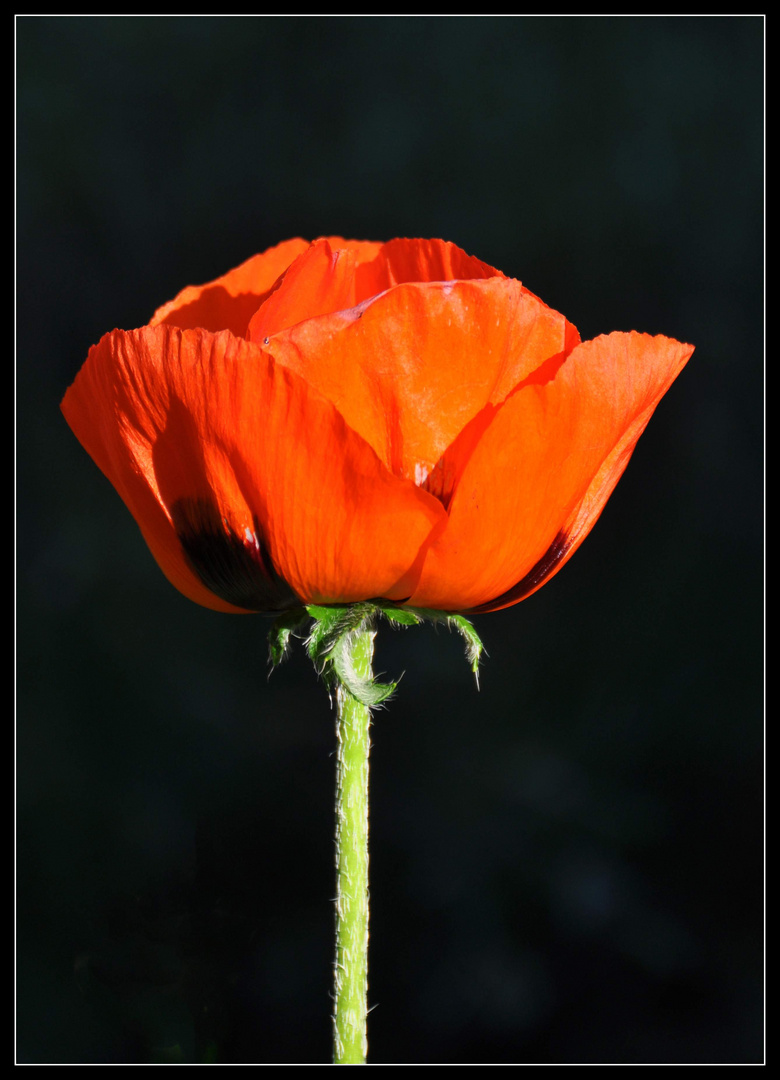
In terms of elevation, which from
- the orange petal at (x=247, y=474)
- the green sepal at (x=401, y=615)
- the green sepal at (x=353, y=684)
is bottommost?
the green sepal at (x=353, y=684)

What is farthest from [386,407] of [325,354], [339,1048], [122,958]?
[122,958]

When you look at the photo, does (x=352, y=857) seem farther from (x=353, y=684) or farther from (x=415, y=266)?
(x=415, y=266)

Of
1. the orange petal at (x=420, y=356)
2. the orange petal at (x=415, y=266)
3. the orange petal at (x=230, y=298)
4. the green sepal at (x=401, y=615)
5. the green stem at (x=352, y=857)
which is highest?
the orange petal at (x=415, y=266)

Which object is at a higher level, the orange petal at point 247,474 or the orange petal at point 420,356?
the orange petal at point 420,356

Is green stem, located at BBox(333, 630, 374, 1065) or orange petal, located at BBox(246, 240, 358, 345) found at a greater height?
orange petal, located at BBox(246, 240, 358, 345)

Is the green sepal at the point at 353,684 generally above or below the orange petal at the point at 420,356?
below

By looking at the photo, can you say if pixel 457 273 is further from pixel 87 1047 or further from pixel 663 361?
pixel 87 1047
